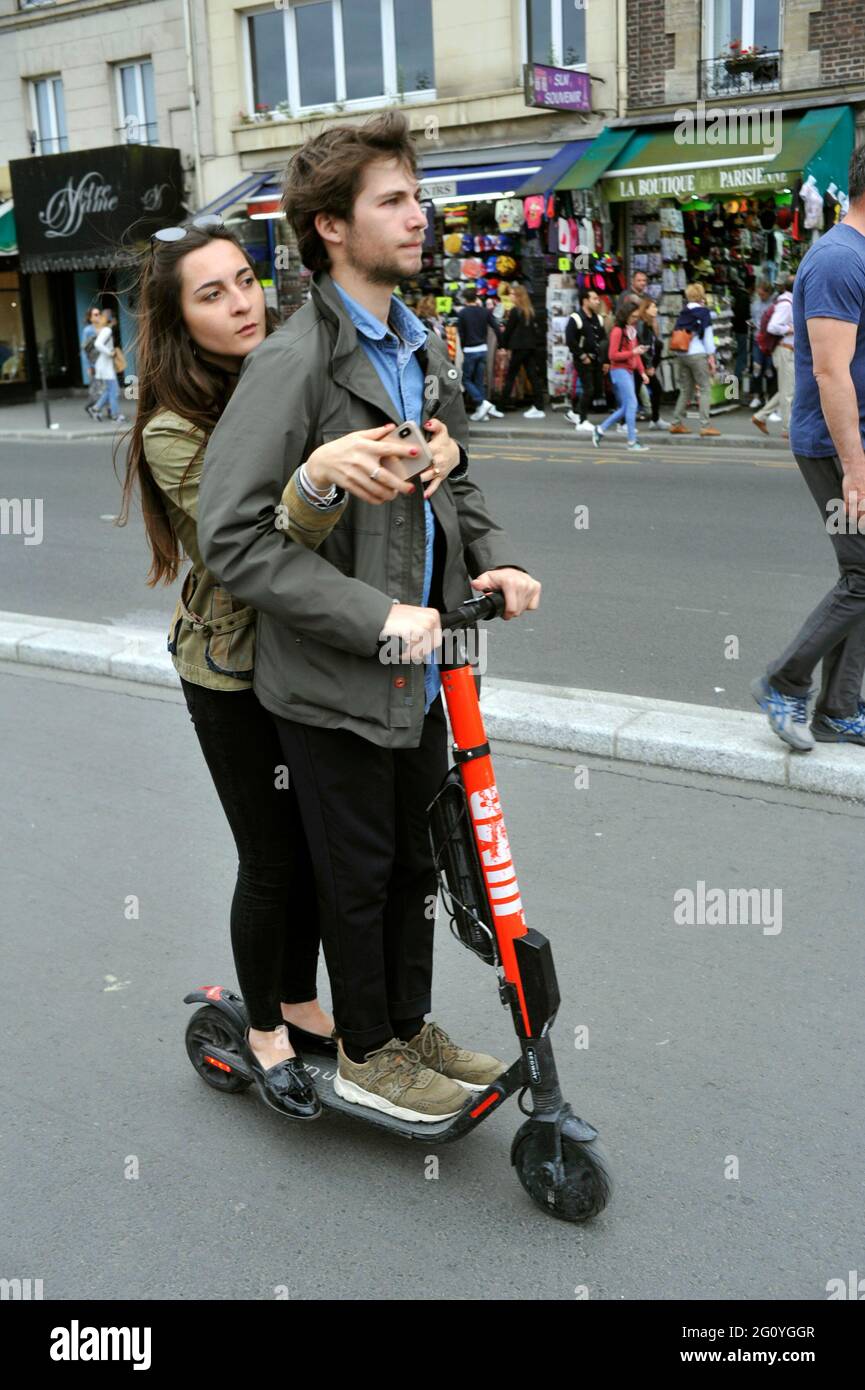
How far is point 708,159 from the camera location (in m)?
17.5

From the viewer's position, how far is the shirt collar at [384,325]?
8.61 feet

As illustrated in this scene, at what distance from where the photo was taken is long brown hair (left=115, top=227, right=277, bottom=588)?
111 inches

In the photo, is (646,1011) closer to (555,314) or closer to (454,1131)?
(454,1131)

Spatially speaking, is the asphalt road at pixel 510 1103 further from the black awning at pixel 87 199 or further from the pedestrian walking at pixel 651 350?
the black awning at pixel 87 199

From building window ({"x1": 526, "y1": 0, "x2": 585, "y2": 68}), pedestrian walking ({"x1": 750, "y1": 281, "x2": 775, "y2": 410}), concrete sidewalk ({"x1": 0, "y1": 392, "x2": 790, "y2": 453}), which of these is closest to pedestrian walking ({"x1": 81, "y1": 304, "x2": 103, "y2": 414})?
concrete sidewalk ({"x1": 0, "y1": 392, "x2": 790, "y2": 453})

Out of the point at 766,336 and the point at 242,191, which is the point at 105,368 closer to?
the point at 242,191

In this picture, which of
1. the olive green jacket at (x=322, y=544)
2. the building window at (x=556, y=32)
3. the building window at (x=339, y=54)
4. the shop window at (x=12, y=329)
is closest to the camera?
the olive green jacket at (x=322, y=544)

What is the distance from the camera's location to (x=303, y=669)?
8.77 ft

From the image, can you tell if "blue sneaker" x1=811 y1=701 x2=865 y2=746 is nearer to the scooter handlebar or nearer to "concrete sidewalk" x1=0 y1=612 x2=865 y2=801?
"concrete sidewalk" x1=0 y1=612 x2=865 y2=801

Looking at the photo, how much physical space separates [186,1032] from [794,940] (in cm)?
166

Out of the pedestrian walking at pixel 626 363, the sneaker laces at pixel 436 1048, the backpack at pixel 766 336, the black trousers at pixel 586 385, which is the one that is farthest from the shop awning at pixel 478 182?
the sneaker laces at pixel 436 1048

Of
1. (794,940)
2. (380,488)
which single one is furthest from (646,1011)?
(380,488)

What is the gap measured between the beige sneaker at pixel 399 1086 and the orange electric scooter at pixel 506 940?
15 centimetres

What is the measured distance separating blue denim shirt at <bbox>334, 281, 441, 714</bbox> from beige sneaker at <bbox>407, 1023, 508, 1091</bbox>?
78 centimetres
